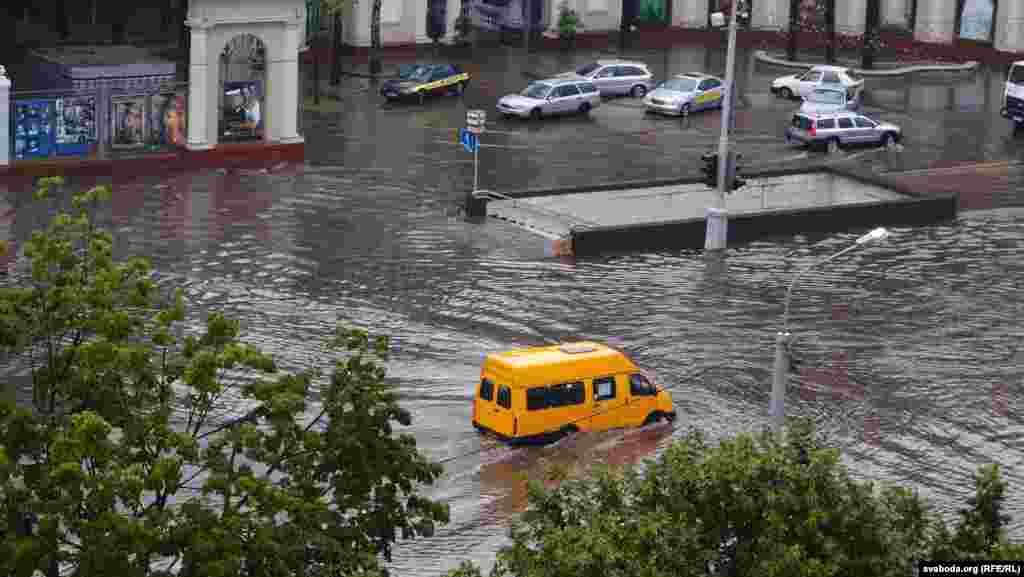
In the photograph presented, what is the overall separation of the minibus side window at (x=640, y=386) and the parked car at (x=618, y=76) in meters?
34.5

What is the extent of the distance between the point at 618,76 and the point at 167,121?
19921mm

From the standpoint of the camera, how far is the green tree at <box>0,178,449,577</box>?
760 inches

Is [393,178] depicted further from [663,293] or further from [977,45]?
[977,45]

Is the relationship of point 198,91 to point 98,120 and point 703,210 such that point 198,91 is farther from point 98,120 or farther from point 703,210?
point 703,210

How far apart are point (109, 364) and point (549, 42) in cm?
6022

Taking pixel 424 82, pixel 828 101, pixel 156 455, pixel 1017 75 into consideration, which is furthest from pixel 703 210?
pixel 156 455

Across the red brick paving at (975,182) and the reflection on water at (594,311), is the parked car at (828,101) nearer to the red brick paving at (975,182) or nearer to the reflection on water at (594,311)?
the red brick paving at (975,182)

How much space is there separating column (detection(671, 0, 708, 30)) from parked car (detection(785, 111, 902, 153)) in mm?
21218

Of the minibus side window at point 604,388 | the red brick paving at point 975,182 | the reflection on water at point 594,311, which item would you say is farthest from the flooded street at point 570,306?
the red brick paving at point 975,182

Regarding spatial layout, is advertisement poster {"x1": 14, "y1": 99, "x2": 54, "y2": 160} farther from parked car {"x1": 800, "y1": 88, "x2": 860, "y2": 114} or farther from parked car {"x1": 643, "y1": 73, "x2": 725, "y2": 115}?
parked car {"x1": 800, "y1": 88, "x2": 860, "y2": 114}

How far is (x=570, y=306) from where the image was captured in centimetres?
4262

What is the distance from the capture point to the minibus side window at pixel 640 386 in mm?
34625

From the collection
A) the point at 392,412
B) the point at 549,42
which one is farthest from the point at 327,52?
the point at 392,412

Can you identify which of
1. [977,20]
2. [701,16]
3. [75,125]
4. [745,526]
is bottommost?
[745,526]
